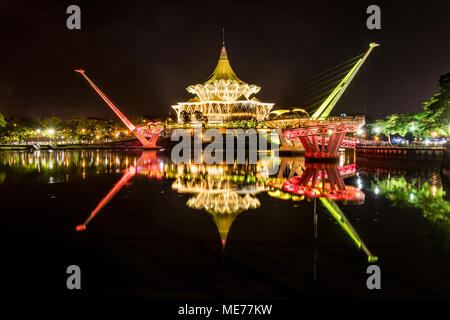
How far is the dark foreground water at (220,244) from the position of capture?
775cm

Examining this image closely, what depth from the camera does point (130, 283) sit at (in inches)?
309

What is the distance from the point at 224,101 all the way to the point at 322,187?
49230mm

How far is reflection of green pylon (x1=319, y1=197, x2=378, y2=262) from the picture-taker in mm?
9822

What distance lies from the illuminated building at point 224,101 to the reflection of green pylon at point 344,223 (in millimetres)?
49028

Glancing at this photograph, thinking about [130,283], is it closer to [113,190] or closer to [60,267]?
[60,267]

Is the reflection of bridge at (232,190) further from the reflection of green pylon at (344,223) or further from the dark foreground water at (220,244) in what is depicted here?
the dark foreground water at (220,244)

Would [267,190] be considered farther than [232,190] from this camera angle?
Yes

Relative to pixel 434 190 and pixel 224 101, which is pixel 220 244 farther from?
pixel 224 101

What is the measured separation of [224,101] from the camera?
6806cm

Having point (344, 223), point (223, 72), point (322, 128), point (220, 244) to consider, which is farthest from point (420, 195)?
point (223, 72)

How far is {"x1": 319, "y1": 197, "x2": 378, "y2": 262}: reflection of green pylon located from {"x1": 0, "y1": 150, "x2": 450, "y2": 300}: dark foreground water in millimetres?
87

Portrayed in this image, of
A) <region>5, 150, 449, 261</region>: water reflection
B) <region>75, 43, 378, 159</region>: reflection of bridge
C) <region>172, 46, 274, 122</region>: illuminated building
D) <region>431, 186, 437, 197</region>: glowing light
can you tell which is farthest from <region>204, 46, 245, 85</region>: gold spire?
<region>431, 186, 437, 197</region>: glowing light

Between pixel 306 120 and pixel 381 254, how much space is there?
90.9 ft
